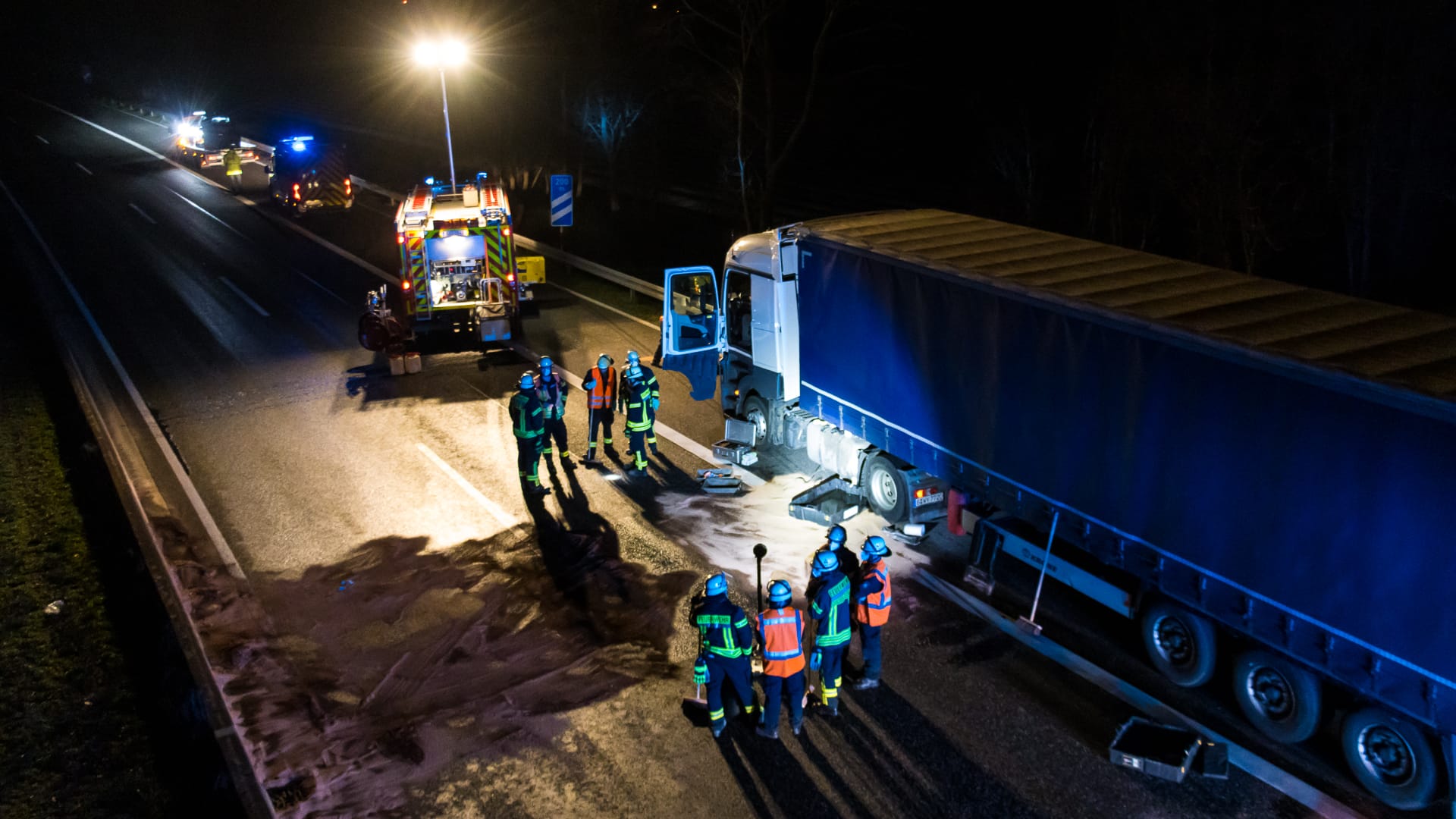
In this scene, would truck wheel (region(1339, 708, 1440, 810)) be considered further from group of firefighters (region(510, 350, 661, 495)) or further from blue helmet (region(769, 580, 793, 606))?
group of firefighters (region(510, 350, 661, 495))

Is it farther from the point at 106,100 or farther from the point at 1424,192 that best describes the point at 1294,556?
the point at 106,100

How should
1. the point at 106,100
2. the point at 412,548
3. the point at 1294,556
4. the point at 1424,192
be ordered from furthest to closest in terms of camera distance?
the point at 106,100 < the point at 1424,192 < the point at 412,548 < the point at 1294,556

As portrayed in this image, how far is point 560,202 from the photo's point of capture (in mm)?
23406

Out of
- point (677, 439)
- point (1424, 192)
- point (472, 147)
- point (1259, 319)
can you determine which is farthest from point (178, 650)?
point (472, 147)

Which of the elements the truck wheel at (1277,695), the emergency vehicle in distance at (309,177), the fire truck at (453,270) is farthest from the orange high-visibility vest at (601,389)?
the emergency vehicle in distance at (309,177)

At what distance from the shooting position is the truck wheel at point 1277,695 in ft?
25.2

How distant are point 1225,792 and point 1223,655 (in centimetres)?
136

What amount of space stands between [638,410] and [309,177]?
940 inches

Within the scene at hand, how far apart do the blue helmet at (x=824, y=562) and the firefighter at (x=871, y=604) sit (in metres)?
0.45

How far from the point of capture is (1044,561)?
9586 millimetres

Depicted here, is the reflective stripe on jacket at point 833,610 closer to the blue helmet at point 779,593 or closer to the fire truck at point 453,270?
the blue helmet at point 779,593

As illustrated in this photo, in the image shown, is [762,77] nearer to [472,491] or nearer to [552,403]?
[552,403]

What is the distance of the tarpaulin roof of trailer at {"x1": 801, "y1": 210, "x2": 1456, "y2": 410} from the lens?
705 cm

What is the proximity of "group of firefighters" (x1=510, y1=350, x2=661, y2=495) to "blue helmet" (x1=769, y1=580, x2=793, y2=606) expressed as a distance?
Result: 222 inches
